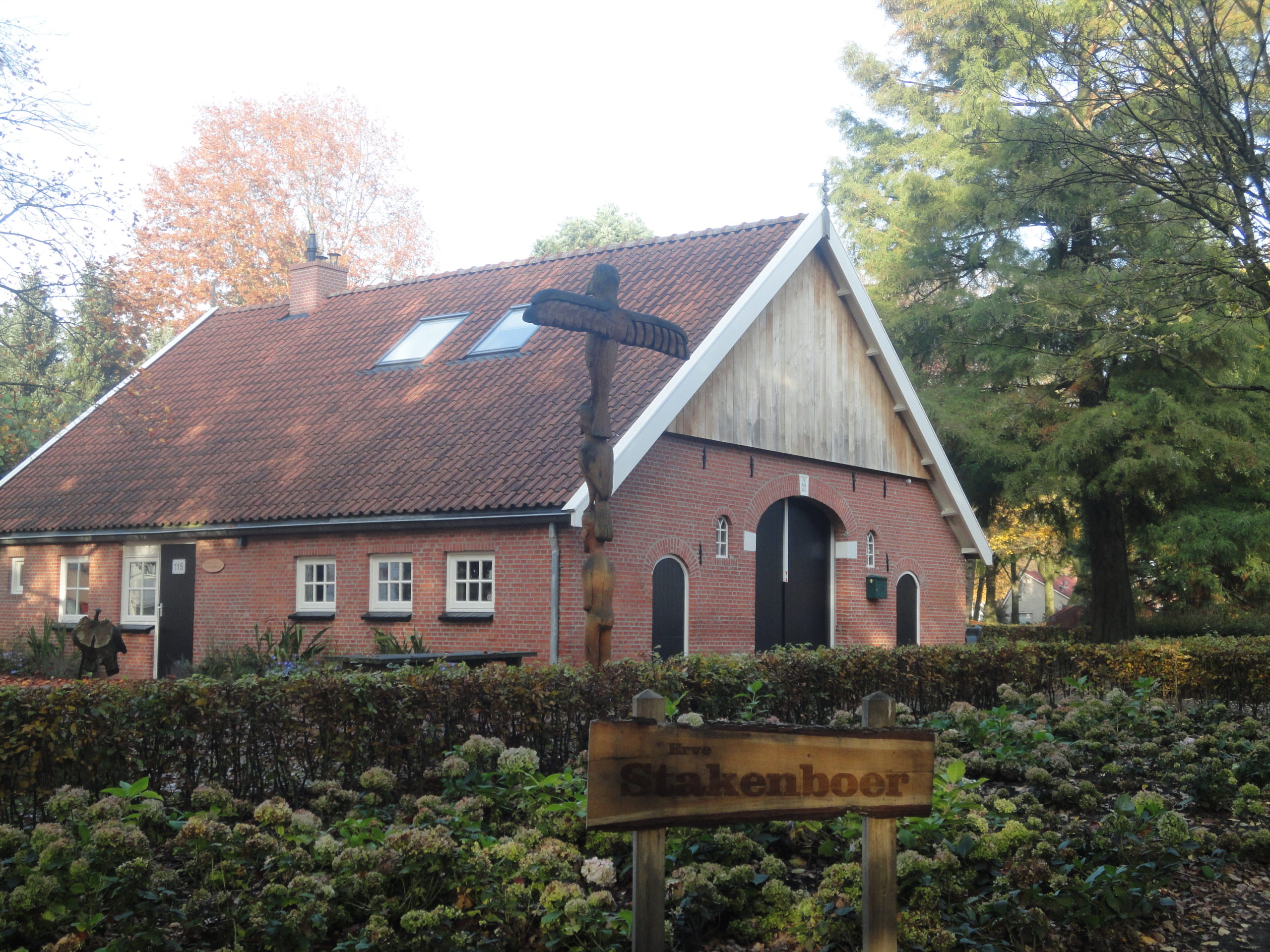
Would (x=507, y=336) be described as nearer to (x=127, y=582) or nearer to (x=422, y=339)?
(x=422, y=339)

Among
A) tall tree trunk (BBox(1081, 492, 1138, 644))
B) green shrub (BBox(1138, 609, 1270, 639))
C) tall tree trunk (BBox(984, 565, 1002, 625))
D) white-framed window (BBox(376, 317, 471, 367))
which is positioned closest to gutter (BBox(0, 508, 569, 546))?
white-framed window (BBox(376, 317, 471, 367))

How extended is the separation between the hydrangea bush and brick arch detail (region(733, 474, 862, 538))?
11250 millimetres

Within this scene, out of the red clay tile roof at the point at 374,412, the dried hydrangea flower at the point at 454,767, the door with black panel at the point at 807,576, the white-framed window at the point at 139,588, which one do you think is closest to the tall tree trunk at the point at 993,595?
the door with black panel at the point at 807,576

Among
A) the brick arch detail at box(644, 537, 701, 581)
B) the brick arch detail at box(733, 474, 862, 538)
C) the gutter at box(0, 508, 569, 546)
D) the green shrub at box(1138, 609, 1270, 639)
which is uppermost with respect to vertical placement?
the brick arch detail at box(733, 474, 862, 538)

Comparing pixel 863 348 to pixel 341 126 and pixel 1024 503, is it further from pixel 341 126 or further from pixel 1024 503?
pixel 341 126

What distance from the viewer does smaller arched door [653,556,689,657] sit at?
16828 millimetres

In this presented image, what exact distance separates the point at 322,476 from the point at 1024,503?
49.7ft

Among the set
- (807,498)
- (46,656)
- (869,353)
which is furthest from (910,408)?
(46,656)

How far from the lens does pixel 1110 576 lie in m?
26.1

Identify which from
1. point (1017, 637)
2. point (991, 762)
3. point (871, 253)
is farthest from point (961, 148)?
point (991, 762)

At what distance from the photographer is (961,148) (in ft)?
89.5

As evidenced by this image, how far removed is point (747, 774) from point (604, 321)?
23.5 ft

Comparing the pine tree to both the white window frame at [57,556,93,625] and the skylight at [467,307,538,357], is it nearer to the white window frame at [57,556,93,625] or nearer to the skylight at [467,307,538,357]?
the white window frame at [57,556,93,625]

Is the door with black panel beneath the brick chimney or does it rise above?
beneath
